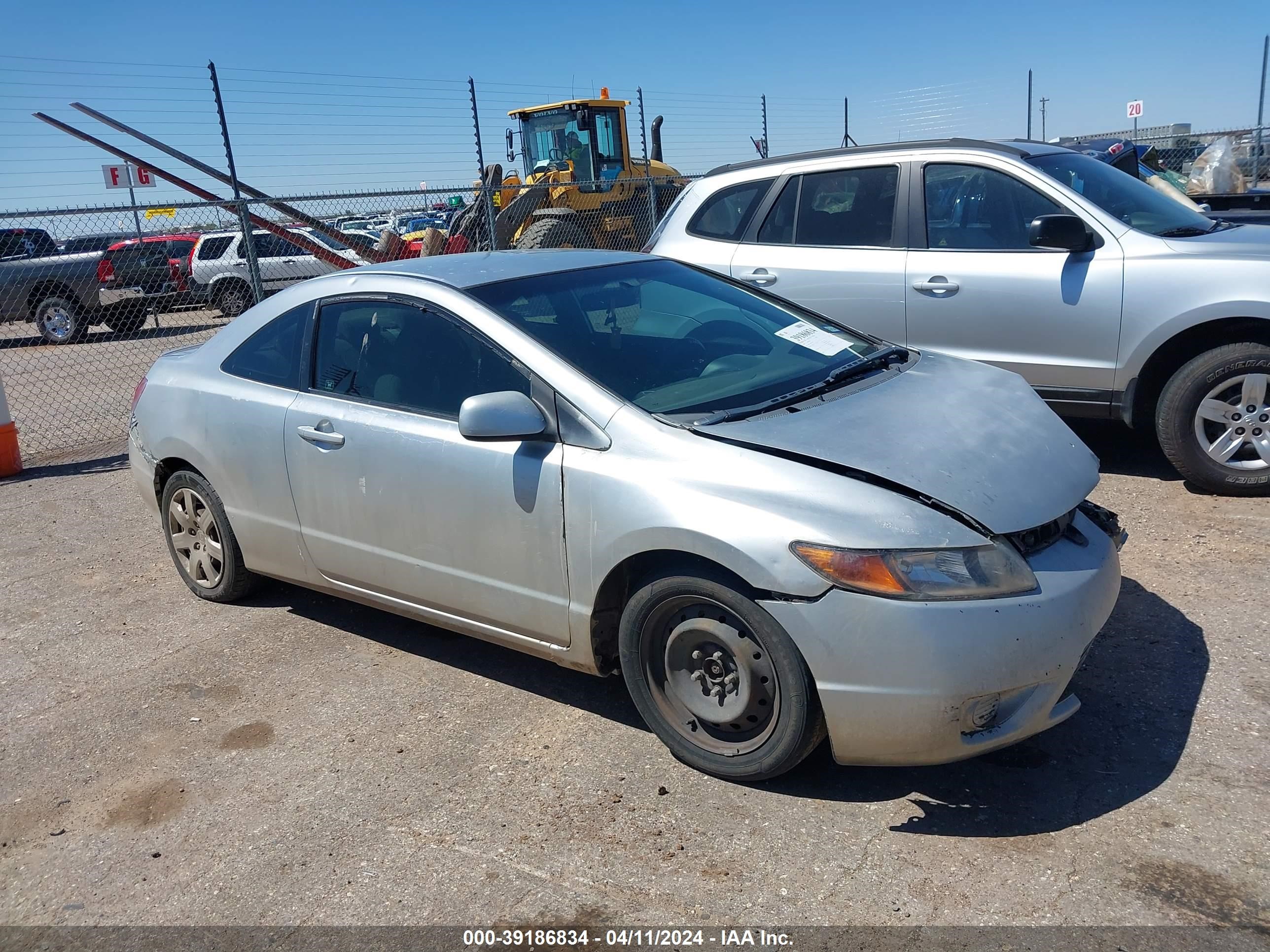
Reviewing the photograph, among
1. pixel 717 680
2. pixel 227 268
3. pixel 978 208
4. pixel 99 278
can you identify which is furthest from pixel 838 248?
pixel 227 268

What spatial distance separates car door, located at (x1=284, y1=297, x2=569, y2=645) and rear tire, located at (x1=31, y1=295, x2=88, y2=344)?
1439cm

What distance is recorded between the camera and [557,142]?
16.8 meters

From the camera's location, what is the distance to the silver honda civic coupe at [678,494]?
9.51 feet

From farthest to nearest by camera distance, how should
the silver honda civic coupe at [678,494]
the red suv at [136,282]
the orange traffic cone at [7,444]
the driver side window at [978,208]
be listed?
the red suv at [136,282], the orange traffic cone at [7,444], the driver side window at [978,208], the silver honda civic coupe at [678,494]

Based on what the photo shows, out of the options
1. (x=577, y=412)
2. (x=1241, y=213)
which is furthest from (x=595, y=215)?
(x=577, y=412)

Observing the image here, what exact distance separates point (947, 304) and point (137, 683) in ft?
15.0

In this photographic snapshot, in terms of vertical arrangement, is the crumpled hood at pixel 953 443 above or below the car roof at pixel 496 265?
below

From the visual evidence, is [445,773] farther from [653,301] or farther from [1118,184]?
[1118,184]

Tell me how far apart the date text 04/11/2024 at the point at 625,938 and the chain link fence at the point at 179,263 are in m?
8.29

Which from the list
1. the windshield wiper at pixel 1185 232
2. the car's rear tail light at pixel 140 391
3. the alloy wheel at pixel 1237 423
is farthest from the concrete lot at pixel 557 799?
the windshield wiper at pixel 1185 232

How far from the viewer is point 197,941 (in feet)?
9.12

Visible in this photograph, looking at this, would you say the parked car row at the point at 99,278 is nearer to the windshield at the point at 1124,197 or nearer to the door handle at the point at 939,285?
the door handle at the point at 939,285

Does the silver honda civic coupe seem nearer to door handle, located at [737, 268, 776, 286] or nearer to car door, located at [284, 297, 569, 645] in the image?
car door, located at [284, 297, 569, 645]

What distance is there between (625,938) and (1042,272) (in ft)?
14.6
